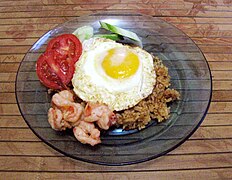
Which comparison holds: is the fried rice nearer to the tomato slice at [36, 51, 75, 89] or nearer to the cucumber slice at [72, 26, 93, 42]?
the tomato slice at [36, 51, 75, 89]

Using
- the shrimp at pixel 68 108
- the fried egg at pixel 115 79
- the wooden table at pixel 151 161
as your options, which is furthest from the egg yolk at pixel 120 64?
the wooden table at pixel 151 161

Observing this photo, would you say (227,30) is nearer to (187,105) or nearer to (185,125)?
(187,105)

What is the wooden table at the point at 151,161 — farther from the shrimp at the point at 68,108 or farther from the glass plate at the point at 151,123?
the shrimp at the point at 68,108

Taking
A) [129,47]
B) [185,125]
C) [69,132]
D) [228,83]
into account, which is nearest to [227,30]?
[228,83]

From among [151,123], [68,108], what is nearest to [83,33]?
[68,108]

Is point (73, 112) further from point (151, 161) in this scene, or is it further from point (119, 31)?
point (119, 31)

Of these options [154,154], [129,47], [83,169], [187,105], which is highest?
[129,47]

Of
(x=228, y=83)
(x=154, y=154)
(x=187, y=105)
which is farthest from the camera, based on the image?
(x=228, y=83)
